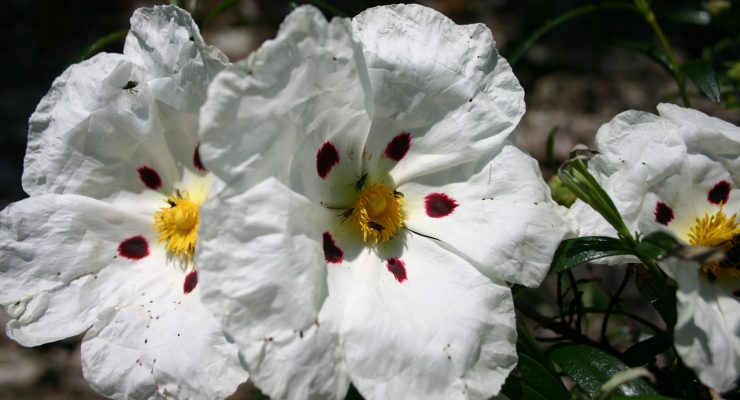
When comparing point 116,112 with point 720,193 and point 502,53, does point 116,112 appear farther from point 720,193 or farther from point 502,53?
point 502,53

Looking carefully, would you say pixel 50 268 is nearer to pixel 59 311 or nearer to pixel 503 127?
pixel 59 311

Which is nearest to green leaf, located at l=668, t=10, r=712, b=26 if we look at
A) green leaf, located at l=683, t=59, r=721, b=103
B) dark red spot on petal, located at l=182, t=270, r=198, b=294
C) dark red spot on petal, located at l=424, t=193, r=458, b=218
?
green leaf, located at l=683, t=59, r=721, b=103

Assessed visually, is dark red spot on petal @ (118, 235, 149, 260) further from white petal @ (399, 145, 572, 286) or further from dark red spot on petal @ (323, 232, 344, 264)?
white petal @ (399, 145, 572, 286)

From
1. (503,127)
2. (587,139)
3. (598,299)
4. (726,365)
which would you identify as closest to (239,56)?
(587,139)

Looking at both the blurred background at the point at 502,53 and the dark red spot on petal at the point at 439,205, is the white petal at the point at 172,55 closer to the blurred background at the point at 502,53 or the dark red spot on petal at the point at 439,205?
the dark red spot on petal at the point at 439,205

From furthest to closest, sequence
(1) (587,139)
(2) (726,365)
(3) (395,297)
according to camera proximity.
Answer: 1. (1) (587,139)
2. (3) (395,297)
3. (2) (726,365)
